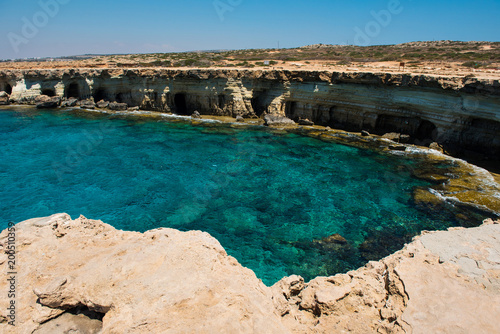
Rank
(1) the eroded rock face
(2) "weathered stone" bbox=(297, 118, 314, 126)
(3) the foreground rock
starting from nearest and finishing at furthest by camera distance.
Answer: (1) the eroded rock face → (3) the foreground rock → (2) "weathered stone" bbox=(297, 118, 314, 126)

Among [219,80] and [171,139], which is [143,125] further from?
[219,80]

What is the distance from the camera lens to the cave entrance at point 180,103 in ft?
121

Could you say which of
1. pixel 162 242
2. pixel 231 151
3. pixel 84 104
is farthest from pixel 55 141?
pixel 162 242

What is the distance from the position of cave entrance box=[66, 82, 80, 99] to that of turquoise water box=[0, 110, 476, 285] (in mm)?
15656

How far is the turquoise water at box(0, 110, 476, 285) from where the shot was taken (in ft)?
41.2

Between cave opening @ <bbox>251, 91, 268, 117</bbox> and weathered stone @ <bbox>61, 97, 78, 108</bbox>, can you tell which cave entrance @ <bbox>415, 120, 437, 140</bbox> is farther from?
weathered stone @ <bbox>61, 97, 78, 108</bbox>

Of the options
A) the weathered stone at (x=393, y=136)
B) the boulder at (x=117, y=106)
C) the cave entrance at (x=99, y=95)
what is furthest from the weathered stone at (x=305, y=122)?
the cave entrance at (x=99, y=95)

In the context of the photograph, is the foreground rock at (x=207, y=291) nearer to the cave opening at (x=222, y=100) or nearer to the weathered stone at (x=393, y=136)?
the weathered stone at (x=393, y=136)

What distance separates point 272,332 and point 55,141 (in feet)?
91.8

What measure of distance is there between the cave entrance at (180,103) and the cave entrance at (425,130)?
25688mm

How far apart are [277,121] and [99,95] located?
2635 centimetres

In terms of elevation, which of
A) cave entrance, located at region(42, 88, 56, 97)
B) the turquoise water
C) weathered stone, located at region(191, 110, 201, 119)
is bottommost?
the turquoise water

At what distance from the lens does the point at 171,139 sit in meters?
26.6

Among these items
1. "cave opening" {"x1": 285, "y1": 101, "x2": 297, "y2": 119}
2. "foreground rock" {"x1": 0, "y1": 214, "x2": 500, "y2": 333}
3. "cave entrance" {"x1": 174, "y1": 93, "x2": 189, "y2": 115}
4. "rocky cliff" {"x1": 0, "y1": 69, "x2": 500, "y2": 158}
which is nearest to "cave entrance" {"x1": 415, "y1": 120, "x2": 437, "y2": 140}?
"rocky cliff" {"x1": 0, "y1": 69, "x2": 500, "y2": 158}
